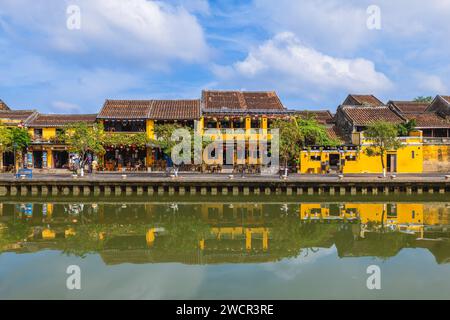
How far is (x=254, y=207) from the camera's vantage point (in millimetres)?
28359

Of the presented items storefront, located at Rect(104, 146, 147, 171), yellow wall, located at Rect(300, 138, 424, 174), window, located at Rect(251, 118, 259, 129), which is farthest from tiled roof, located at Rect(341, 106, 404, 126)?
storefront, located at Rect(104, 146, 147, 171)

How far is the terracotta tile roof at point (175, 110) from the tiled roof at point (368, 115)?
662 inches

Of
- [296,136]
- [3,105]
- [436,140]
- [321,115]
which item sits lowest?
Result: [436,140]

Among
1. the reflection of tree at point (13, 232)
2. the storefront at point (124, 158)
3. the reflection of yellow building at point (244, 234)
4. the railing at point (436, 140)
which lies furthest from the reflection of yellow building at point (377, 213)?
the storefront at point (124, 158)

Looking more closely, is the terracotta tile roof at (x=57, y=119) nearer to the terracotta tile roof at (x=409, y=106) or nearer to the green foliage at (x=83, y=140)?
the green foliage at (x=83, y=140)

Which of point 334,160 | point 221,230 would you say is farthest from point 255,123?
point 221,230

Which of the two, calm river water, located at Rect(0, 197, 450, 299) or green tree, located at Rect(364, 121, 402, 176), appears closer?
calm river water, located at Rect(0, 197, 450, 299)

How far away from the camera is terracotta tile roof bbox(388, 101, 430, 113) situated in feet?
171

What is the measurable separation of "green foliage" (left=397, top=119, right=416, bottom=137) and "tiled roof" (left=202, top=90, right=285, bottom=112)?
12.0 meters

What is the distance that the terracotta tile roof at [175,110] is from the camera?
44375 mm

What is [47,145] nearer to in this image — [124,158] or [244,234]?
[124,158]

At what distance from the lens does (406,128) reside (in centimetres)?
4359

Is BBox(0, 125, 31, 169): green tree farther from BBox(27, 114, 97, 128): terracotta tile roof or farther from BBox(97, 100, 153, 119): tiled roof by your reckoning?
BBox(97, 100, 153, 119): tiled roof

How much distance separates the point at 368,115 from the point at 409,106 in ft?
34.5
